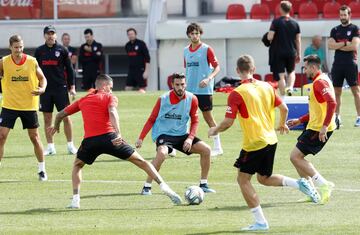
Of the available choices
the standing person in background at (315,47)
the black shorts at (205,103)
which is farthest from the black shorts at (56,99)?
the standing person in background at (315,47)

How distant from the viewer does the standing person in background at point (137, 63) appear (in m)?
33.1

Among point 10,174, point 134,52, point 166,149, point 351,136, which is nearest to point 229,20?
point 134,52

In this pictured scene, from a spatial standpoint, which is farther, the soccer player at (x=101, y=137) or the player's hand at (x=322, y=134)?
the soccer player at (x=101, y=137)

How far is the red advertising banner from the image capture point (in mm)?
35844

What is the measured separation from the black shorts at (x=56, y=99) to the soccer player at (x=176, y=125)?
4936mm

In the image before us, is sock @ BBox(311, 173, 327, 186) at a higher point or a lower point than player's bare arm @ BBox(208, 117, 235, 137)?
lower

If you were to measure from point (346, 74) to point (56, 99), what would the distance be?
5.94 meters

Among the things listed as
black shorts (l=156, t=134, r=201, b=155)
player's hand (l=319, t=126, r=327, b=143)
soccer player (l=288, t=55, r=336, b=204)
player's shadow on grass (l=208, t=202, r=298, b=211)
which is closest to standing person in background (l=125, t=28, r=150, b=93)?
black shorts (l=156, t=134, r=201, b=155)

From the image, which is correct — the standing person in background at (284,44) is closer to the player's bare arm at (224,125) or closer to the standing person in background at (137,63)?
the standing person in background at (137,63)

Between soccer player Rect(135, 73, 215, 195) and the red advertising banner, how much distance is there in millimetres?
19789

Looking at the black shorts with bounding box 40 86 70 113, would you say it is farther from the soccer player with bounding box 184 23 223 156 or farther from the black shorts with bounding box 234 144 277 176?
the black shorts with bounding box 234 144 277 176

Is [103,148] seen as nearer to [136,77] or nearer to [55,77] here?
[55,77]

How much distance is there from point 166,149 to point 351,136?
23.2 ft

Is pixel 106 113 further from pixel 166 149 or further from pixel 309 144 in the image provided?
pixel 309 144
